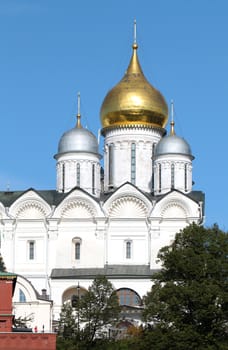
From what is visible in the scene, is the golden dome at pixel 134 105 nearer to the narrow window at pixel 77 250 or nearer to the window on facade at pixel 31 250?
the narrow window at pixel 77 250

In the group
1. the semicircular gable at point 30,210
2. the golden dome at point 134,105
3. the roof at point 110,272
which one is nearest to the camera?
the roof at point 110,272

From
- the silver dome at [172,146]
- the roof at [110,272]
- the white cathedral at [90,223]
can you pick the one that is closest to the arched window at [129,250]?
the white cathedral at [90,223]

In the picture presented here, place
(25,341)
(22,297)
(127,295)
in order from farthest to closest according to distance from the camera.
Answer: (127,295)
(22,297)
(25,341)

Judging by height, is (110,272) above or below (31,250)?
below

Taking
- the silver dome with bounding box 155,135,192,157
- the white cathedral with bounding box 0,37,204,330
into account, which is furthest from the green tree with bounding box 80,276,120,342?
the silver dome with bounding box 155,135,192,157

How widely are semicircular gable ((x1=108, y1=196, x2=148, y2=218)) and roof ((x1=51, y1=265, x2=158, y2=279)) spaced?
2.79 meters

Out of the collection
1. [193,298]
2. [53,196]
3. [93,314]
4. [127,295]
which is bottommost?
[193,298]

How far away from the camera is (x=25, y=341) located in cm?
3684

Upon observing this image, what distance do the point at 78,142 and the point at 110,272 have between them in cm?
760

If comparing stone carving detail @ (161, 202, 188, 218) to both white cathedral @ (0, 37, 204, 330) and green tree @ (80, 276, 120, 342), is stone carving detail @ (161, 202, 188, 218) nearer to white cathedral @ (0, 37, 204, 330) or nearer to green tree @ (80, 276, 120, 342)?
white cathedral @ (0, 37, 204, 330)

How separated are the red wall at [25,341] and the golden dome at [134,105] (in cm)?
3143

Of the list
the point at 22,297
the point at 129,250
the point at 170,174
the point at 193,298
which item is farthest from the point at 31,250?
the point at 193,298

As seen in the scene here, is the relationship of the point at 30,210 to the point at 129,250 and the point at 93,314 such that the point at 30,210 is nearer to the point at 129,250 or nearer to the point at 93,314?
the point at 129,250

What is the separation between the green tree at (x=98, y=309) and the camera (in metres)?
51.7
